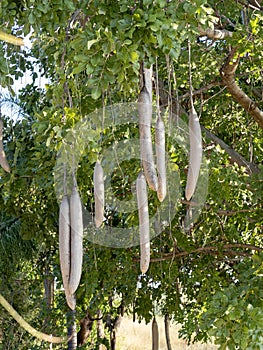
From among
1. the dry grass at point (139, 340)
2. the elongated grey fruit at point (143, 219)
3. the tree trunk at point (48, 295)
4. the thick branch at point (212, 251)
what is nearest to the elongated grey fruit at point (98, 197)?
the elongated grey fruit at point (143, 219)

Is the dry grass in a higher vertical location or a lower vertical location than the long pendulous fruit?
higher

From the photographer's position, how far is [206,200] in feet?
13.4

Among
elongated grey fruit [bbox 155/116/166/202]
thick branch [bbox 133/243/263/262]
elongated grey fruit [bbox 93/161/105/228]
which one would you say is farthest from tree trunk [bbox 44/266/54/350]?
elongated grey fruit [bbox 155/116/166/202]

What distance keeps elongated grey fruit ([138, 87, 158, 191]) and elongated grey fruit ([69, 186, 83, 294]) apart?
0.51 feet

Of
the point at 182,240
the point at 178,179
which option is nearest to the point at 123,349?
the point at 182,240

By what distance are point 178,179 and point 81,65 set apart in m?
2.07

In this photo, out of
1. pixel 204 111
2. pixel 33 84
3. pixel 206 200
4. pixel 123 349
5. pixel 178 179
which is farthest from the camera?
pixel 123 349

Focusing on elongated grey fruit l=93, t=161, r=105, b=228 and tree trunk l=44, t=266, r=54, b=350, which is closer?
elongated grey fruit l=93, t=161, r=105, b=228

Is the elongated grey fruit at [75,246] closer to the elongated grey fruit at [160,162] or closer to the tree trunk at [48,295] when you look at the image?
the elongated grey fruit at [160,162]

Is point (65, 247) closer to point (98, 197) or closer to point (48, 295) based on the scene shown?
point (98, 197)

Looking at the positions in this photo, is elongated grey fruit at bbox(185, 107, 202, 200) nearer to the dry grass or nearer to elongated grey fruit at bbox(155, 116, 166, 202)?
elongated grey fruit at bbox(155, 116, 166, 202)

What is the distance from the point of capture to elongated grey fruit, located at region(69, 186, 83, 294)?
136 centimetres

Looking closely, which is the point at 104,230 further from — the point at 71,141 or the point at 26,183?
the point at 71,141

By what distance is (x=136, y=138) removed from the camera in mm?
3582
